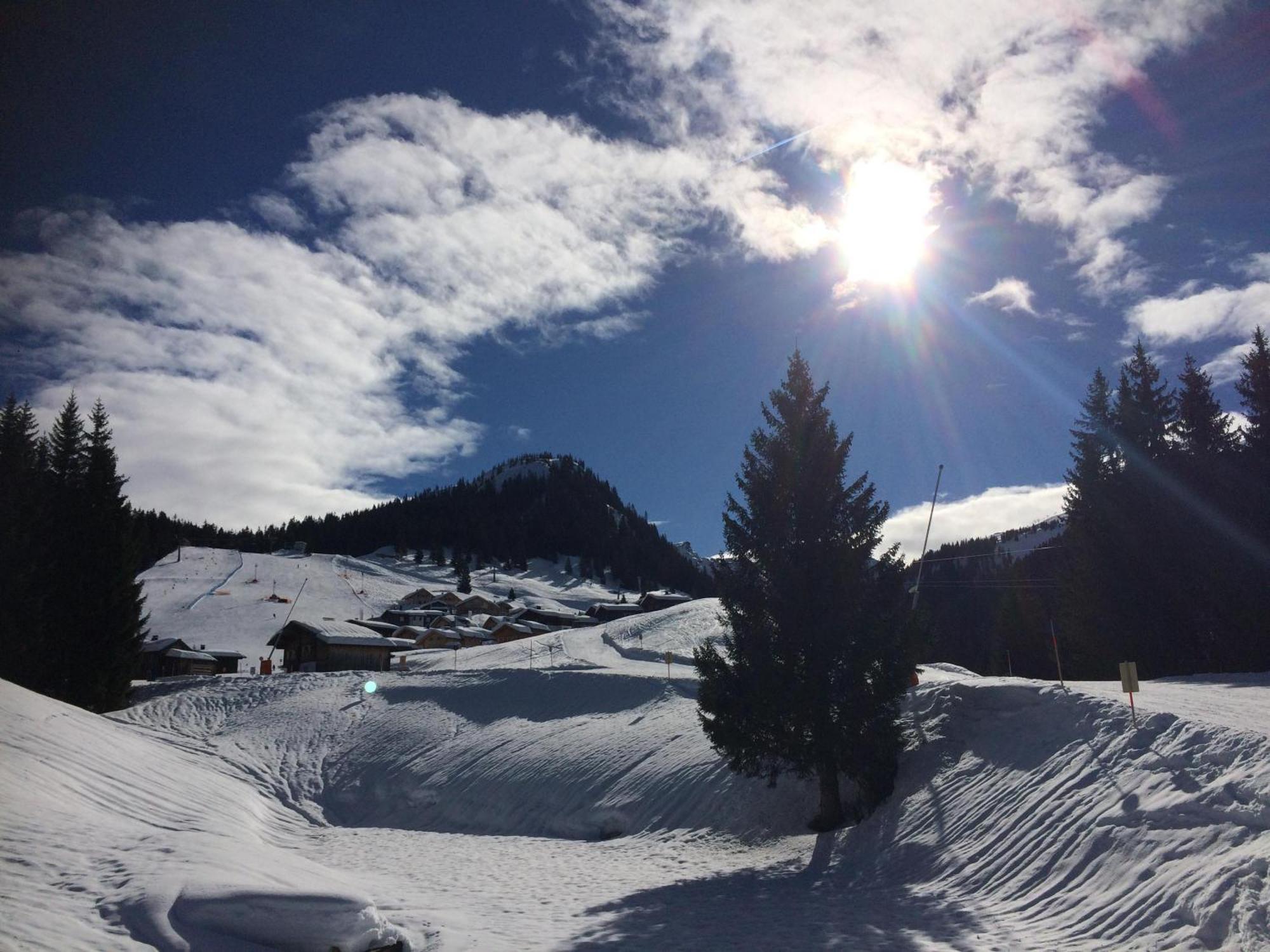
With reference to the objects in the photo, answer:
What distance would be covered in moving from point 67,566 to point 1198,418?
168 ft

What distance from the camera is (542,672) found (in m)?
38.2

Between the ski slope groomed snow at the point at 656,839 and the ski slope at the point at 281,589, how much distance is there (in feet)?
188

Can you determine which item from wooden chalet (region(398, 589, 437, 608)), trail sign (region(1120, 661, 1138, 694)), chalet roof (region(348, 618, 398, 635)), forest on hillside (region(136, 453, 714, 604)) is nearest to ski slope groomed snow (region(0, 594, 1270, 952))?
trail sign (region(1120, 661, 1138, 694))

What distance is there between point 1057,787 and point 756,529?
27.9 ft

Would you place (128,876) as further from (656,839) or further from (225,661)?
(225,661)

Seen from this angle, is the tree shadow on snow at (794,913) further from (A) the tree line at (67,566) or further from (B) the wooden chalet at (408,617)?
(B) the wooden chalet at (408,617)

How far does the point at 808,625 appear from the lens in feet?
59.5

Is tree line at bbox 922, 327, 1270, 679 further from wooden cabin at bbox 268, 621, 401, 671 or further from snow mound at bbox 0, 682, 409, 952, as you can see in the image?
wooden cabin at bbox 268, 621, 401, 671

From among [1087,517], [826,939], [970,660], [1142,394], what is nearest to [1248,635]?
[1087,517]

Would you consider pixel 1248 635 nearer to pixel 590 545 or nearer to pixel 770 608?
pixel 770 608

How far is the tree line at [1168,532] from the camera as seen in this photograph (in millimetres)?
28797

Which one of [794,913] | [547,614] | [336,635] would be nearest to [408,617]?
[547,614]

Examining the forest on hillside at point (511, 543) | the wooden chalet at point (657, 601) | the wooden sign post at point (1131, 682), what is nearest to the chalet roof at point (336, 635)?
the wooden chalet at point (657, 601)

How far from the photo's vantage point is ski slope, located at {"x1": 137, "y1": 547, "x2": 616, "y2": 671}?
3593 inches
